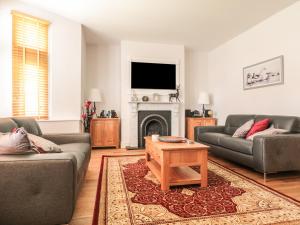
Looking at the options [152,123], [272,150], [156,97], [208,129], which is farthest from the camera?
[156,97]

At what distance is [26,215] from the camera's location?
1308 mm

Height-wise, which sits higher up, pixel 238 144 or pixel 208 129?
pixel 208 129

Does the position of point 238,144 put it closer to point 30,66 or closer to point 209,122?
point 209,122

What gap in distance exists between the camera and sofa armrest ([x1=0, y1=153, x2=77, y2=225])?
129 cm

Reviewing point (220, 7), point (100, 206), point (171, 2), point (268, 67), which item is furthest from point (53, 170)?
point (268, 67)

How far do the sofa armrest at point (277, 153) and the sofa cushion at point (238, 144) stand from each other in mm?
151

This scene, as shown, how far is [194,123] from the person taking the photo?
5367 mm

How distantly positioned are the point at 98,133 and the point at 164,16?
9.52ft

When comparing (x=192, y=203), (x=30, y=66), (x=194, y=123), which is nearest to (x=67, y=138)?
(x=30, y=66)

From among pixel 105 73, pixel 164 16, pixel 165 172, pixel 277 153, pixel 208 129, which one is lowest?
pixel 165 172

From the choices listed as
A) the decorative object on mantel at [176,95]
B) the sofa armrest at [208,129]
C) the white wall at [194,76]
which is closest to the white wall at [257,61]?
the white wall at [194,76]

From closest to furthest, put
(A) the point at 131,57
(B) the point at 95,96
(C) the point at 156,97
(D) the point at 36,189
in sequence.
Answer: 1. (D) the point at 36,189
2. (B) the point at 95,96
3. (A) the point at 131,57
4. (C) the point at 156,97

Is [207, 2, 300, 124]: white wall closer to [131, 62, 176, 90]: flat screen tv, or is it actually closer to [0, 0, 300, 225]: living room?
[0, 0, 300, 225]: living room

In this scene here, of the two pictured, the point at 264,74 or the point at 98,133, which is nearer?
the point at 264,74
